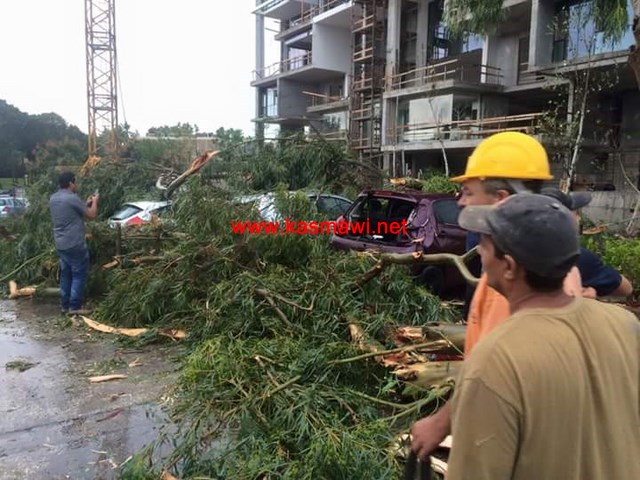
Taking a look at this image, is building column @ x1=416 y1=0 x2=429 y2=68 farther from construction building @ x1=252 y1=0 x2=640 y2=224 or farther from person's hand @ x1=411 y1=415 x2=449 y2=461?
person's hand @ x1=411 y1=415 x2=449 y2=461

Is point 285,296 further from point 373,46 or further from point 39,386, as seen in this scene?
point 373,46

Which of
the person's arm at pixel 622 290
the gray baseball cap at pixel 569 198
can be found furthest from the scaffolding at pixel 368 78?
the gray baseball cap at pixel 569 198

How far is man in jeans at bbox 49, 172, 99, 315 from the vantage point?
6.38m

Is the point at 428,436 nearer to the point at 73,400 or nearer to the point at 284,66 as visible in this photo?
the point at 73,400

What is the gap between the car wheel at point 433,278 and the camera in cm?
600

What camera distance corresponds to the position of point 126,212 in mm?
9828

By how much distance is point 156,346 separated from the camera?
539cm

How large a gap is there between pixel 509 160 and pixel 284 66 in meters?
38.6

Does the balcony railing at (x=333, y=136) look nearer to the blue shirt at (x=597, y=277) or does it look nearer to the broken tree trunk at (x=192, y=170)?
the broken tree trunk at (x=192, y=170)

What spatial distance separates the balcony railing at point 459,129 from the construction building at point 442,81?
0.23 ft

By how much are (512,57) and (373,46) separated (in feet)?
30.3

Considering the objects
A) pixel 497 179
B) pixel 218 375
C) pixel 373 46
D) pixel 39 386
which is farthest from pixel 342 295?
pixel 373 46

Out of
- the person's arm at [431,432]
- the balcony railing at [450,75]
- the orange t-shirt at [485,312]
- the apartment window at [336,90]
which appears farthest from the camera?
the apartment window at [336,90]

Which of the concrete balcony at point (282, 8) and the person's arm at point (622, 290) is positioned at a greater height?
the concrete balcony at point (282, 8)
